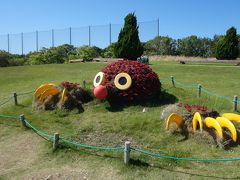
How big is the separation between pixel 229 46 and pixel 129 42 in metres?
8.07

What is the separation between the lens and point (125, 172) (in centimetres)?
678

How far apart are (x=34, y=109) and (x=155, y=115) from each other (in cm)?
417

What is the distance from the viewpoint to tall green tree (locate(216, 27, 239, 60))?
26.4m

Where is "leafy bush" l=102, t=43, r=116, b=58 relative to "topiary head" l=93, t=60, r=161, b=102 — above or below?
above

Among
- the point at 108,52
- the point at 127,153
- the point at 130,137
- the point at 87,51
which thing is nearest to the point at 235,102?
the point at 130,137

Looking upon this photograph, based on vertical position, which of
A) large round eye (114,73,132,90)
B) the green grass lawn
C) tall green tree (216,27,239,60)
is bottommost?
the green grass lawn

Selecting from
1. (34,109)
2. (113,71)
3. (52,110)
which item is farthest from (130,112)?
(34,109)

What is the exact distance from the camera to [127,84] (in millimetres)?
11172

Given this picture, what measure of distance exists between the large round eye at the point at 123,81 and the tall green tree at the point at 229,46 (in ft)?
57.4

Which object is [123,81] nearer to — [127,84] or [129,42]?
[127,84]

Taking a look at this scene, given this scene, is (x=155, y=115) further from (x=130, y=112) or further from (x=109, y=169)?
(x=109, y=169)

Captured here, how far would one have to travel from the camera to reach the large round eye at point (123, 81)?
11.1 m

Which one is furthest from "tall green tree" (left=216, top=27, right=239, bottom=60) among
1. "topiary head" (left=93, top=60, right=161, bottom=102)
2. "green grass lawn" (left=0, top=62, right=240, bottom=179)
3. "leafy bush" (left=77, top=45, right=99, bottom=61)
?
"leafy bush" (left=77, top=45, right=99, bottom=61)

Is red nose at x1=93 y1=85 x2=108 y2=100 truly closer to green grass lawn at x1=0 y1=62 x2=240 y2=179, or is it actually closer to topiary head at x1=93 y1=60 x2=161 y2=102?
topiary head at x1=93 y1=60 x2=161 y2=102
